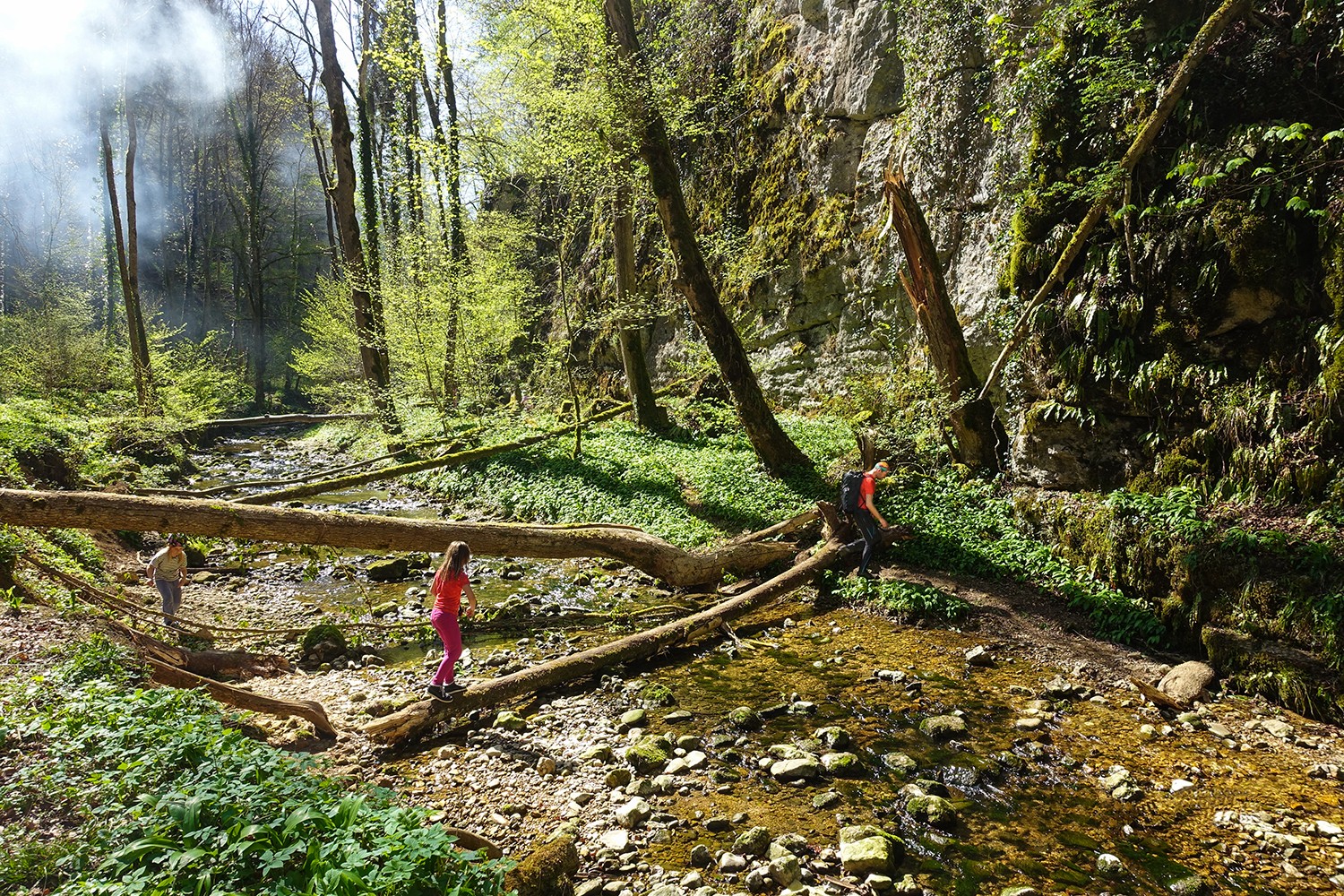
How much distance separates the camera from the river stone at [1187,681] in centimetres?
647

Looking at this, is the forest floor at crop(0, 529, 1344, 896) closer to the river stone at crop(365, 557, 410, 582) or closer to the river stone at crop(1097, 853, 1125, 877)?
the river stone at crop(1097, 853, 1125, 877)

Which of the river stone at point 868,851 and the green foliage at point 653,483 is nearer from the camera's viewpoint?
the river stone at point 868,851

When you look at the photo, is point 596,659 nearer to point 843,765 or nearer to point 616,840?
point 616,840

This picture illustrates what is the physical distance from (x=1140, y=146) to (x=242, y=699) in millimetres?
12812

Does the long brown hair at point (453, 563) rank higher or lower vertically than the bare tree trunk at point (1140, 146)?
lower

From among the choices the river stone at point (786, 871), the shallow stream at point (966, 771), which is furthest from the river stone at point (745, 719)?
the river stone at point (786, 871)

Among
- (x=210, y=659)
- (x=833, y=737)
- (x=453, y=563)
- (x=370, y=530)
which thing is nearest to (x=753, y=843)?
(x=833, y=737)

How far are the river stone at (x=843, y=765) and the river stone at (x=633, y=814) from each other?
1578 mm

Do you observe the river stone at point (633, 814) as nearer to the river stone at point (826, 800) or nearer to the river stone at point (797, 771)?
the river stone at point (797, 771)

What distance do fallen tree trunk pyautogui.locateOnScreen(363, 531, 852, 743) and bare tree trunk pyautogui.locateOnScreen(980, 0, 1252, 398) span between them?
182 inches

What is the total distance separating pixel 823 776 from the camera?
539cm

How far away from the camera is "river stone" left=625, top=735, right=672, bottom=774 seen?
557 cm

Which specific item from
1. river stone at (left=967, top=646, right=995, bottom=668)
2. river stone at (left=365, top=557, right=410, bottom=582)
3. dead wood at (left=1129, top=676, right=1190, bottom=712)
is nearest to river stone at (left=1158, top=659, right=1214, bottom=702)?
dead wood at (left=1129, top=676, right=1190, bottom=712)

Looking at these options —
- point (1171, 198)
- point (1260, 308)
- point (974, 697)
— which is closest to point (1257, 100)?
point (1171, 198)
